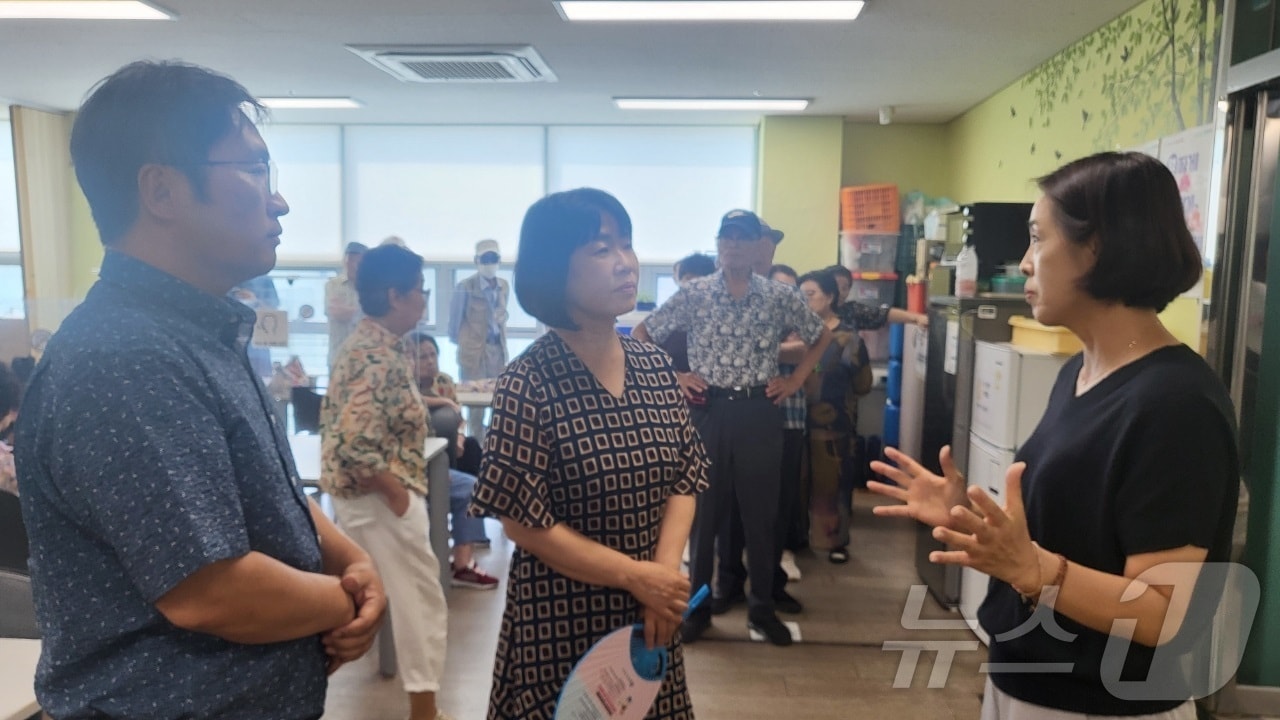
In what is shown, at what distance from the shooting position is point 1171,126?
3076mm

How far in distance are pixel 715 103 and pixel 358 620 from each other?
16.6 ft

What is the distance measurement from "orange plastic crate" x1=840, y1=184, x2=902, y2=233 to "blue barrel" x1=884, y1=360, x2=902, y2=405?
1214mm

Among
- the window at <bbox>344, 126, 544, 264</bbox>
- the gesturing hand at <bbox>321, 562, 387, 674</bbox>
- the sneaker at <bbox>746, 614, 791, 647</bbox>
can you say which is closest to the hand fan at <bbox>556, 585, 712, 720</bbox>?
the gesturing hand at <bbox>321, 562, 387, 674</bbox>

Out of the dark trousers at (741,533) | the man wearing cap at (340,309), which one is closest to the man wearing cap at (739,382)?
the dark trousers at (741,533)

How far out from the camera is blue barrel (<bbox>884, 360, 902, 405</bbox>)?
205 inches

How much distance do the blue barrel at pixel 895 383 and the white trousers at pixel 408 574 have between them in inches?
140

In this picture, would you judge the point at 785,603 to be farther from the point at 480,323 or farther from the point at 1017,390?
the point at 480,323

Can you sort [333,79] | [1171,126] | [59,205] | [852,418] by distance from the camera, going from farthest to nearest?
[59,205], [333,79], [852,418], [1171,126]

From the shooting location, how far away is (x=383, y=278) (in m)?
2.38

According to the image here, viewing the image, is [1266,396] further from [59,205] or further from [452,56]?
[59,205]

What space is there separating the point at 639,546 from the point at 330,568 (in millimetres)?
546

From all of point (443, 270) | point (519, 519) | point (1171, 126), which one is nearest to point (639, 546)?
point (519, 519)

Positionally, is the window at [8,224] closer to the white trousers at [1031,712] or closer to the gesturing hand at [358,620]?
the gesturing hand at [358,620]

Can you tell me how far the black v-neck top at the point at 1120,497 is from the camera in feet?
3.39
